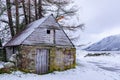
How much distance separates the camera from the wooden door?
2315 cm

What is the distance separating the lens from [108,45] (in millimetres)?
163625

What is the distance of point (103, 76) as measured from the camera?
77.0 ft

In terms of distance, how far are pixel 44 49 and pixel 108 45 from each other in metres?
143

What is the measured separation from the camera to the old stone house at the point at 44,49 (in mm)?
22703

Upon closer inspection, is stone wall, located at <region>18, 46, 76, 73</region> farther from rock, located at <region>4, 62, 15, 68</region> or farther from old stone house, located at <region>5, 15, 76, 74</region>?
rock, located at <region>4, 62, 15, 68</region>

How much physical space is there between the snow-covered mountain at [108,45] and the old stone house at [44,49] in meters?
128

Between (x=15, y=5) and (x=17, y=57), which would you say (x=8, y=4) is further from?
(x=17, y=57)

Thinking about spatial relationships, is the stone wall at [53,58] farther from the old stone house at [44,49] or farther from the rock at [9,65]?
the rock at [9,65]

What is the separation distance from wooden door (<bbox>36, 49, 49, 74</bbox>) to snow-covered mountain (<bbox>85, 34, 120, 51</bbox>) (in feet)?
423

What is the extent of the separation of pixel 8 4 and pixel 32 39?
8549 mm

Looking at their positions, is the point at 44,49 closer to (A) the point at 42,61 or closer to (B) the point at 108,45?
(A) the point at 42,61

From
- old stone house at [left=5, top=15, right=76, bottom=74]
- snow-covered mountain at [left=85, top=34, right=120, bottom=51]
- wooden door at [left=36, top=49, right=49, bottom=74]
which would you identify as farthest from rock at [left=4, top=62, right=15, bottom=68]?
snow-covered mountain at [left=85, top=34, right=120, bottom=51]

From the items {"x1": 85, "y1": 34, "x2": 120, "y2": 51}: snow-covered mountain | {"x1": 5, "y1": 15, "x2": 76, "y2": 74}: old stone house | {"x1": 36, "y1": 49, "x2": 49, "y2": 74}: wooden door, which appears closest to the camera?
{"x1": 5, "y1": 15, "x2": 76, "y2": 74}: old stone house

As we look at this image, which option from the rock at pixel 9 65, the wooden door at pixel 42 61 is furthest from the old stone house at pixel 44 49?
the rock at pixel 9 65
